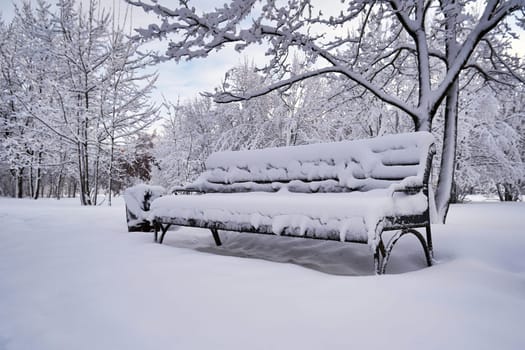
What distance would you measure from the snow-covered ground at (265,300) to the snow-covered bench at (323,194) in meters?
0.25

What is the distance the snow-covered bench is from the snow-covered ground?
25 cm

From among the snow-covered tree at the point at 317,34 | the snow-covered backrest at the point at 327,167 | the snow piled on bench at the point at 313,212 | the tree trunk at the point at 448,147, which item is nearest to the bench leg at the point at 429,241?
the snow piled on bench at the point at 313,212

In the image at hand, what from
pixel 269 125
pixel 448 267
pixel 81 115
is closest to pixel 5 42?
pixel 81 115

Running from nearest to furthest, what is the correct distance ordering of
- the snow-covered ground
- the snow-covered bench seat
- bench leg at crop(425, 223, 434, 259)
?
the snow-covered ground → bench leg at crop(425, 223, 434, 259) → the snow-covered bench seat

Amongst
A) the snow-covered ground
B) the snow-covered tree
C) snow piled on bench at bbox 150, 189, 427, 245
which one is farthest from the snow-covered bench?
the snow-covered tree

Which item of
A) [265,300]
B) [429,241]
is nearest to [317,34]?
[429,241]

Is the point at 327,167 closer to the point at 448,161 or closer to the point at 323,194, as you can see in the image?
the point at 323,194

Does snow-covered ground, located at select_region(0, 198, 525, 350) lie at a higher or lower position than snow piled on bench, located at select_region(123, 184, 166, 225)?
lower

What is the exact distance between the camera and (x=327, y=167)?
3.39 m

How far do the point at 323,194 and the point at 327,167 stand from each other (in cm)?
42

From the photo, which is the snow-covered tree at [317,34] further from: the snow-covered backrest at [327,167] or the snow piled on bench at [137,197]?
the snow piled on bench at [137,197]

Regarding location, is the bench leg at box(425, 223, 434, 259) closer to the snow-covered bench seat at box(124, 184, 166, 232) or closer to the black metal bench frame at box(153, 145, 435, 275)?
the black metal bench frame at box(153, 145, 435, 275)

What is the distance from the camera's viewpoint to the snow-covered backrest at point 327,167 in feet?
9.36

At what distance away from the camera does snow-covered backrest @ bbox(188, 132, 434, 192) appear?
9.36 ft
